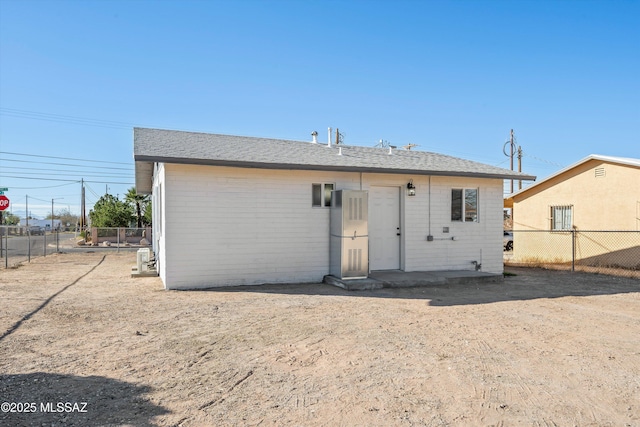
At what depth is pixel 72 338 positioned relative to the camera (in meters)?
5.37

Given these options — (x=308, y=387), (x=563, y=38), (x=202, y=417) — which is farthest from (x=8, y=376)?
(x=563, y=38)

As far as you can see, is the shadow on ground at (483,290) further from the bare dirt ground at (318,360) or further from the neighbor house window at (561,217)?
the neighbor house window at (561,217)

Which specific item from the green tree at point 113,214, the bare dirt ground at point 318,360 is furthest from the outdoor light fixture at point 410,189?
Result: the green tree at point 113,214

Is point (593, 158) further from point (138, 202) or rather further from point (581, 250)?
point (138, 202)

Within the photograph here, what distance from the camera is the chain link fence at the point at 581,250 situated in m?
13.9

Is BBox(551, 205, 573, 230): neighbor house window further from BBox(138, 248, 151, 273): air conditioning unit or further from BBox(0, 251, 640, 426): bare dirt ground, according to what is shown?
BBox(138, 248, 151, 273): air conditioning unit

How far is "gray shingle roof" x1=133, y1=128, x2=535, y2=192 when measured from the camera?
8938 mm

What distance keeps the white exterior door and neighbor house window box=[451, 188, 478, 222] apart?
5.43 feet

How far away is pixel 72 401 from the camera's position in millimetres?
3492

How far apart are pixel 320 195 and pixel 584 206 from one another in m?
11.0

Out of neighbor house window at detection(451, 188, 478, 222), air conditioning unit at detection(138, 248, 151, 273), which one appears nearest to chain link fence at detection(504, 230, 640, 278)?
neighbor house window at detection(451, 188, 478, 222)

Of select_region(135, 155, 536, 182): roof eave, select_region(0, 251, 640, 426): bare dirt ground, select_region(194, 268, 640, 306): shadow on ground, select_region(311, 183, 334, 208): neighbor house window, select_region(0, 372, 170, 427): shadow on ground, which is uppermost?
select_region(135, 155, 536, 182): roof eave

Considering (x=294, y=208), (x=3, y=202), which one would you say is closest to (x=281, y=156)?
(x=294, y=208)

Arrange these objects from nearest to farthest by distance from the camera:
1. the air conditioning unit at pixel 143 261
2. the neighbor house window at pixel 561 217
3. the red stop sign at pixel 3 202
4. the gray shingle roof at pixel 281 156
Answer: the gray shingle roof at pixel 281 156 → the air conditioning unit at pixel 143 261 → the neighbor house window at pixel 561 217 → the red stop sign at pixel 3 202
